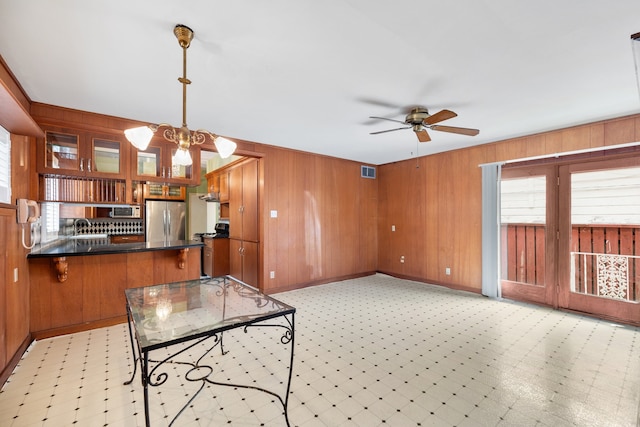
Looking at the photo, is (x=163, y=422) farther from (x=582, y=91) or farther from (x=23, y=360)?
(x=582, y=91)

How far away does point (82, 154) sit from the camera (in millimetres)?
3223

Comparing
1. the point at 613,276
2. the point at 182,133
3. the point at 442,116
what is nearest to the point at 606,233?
the point at 613,276

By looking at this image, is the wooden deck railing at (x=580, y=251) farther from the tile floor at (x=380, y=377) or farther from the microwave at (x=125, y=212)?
the microwave at (x=125, y=212)

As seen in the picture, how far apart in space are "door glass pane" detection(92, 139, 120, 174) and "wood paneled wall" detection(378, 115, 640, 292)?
486 cm

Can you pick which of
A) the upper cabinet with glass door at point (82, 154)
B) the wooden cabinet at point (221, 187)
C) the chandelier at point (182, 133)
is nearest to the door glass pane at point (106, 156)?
the upper cabinet with glass door at point (82, 154)

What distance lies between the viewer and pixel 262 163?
4770 millimetres

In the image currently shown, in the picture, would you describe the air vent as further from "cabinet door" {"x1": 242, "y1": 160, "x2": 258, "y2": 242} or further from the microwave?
the microwave

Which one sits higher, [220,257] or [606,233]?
[606,233]

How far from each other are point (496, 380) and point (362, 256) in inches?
154

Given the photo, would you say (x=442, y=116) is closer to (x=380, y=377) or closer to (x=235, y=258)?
(x=380, y=377)

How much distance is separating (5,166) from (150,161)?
134cm

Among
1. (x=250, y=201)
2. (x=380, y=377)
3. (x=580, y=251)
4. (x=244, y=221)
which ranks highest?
(x=250, y=201)

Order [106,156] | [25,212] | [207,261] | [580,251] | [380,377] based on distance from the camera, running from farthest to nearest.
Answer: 1. [207,261]
2. [580,251]
3. [106,156]
4. [25,212]
5. [380,377]

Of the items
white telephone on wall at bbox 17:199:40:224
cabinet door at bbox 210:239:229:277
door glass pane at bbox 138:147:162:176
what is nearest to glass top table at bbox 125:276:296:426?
white telephone on wall at bbox 17:199:40:224
